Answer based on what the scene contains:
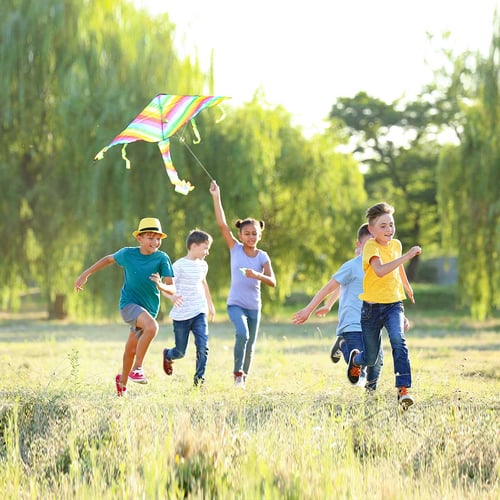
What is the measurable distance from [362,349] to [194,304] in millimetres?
1476

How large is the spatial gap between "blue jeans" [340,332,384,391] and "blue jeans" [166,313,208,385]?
116cm

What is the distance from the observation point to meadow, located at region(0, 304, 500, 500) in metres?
4.83

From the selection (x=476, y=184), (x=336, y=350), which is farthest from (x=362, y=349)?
(x=476, y=184)

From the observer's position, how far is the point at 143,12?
69.6 ft

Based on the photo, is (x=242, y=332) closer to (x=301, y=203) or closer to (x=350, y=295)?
(x=350, y=295)

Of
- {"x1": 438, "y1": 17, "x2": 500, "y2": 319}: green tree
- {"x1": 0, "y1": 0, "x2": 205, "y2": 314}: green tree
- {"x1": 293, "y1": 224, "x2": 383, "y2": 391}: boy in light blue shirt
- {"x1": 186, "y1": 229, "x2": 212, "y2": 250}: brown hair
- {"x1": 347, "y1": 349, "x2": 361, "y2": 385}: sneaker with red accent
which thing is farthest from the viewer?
{"x1": 0, "y1": 0, "x2": 205, "y2": 314}: green tree

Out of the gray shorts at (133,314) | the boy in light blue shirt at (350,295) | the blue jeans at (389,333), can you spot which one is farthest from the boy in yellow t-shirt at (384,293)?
the gray shorts at (133,314)

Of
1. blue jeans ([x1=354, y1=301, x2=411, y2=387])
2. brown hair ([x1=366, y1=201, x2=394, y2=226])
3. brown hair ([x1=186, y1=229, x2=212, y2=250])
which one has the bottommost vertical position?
blue jeans ([x1=354, y1=301, x2=411, y2=387])

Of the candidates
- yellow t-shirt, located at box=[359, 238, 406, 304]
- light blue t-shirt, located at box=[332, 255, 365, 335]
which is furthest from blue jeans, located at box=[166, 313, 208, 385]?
yellow t-shirt, located at box=[359, 238, 406, 304]

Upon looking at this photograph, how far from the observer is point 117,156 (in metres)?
20.8

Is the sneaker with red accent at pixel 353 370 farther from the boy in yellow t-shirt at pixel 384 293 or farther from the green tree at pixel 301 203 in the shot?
the green tree at pixel 301 203

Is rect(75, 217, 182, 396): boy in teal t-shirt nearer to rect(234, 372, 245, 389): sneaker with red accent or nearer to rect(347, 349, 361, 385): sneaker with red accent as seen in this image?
rect(234, 372, 245, 389): sneaker with red accent

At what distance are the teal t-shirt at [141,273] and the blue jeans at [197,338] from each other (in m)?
0.71

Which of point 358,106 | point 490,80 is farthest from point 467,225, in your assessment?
point 358,106
